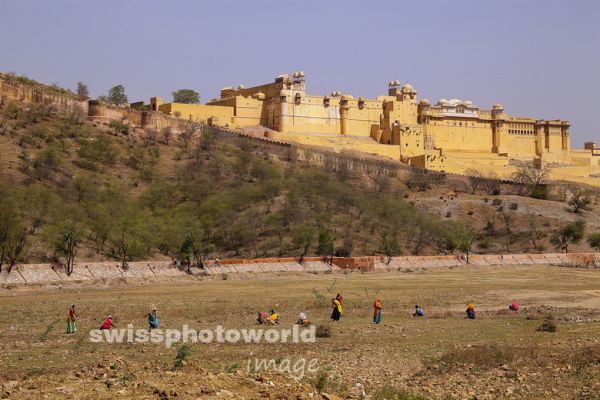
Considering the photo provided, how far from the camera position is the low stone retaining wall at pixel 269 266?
115ft

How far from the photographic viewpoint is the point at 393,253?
48688 millimetres

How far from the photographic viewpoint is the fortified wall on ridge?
75750mm

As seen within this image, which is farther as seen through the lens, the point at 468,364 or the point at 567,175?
the point at 567,175

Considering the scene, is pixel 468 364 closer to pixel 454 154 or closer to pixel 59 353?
pixel 59 353

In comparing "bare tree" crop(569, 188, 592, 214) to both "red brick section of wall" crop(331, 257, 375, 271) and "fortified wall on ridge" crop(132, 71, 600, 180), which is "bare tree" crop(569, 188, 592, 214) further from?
"red brick section of wall" crop(331, 257, 375, 271)

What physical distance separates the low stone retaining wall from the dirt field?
430 cm

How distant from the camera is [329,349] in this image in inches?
659

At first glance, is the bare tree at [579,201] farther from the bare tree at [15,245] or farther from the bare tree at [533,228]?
the bare tree at [15,245]

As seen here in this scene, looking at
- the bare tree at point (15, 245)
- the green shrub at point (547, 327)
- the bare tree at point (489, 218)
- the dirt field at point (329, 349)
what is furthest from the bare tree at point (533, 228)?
the green shrub at point (547, 327)

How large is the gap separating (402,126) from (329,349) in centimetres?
6472

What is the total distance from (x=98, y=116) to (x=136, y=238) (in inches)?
1047

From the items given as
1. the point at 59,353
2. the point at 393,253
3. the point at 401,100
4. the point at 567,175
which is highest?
the point at 401,100

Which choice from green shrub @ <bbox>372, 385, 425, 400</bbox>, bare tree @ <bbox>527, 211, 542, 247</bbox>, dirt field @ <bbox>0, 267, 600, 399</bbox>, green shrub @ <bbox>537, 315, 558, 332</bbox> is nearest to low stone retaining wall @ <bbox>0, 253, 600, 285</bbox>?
dirt field @ <bbox>0, 267, 600, 399</bbox>

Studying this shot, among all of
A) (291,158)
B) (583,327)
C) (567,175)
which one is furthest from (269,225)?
(567,175)
